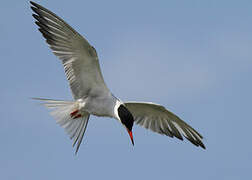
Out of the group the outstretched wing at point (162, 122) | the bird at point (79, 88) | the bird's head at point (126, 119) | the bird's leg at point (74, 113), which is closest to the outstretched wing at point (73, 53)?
the bird at point (79, 88)

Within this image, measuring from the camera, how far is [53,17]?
26.3 ft

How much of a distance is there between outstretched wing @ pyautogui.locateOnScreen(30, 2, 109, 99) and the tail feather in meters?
0.23

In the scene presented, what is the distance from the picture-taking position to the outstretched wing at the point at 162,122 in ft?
30.3

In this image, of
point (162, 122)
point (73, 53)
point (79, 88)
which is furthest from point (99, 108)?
point (162, 122)

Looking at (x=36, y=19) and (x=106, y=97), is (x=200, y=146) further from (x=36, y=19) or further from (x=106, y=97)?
(x=36, y=19)

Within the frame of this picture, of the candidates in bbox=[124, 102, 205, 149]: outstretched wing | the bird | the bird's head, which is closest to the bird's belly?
the bird

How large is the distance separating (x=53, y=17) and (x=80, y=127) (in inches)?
74.1

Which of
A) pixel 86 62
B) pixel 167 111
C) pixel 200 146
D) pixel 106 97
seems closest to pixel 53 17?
pixel 86 62

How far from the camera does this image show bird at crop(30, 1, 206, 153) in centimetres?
805

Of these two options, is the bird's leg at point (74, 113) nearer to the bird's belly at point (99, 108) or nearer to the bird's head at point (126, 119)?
the bird's belly at point (99, 108)

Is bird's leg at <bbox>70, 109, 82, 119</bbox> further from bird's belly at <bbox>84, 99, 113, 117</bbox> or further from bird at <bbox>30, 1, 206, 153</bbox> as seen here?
bird's belly at <bbox>84, 99, 113, 117</bbox>

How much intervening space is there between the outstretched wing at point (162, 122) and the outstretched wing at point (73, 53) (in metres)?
0.96

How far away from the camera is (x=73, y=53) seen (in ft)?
27.0

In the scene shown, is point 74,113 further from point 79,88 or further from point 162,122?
point 162,122
